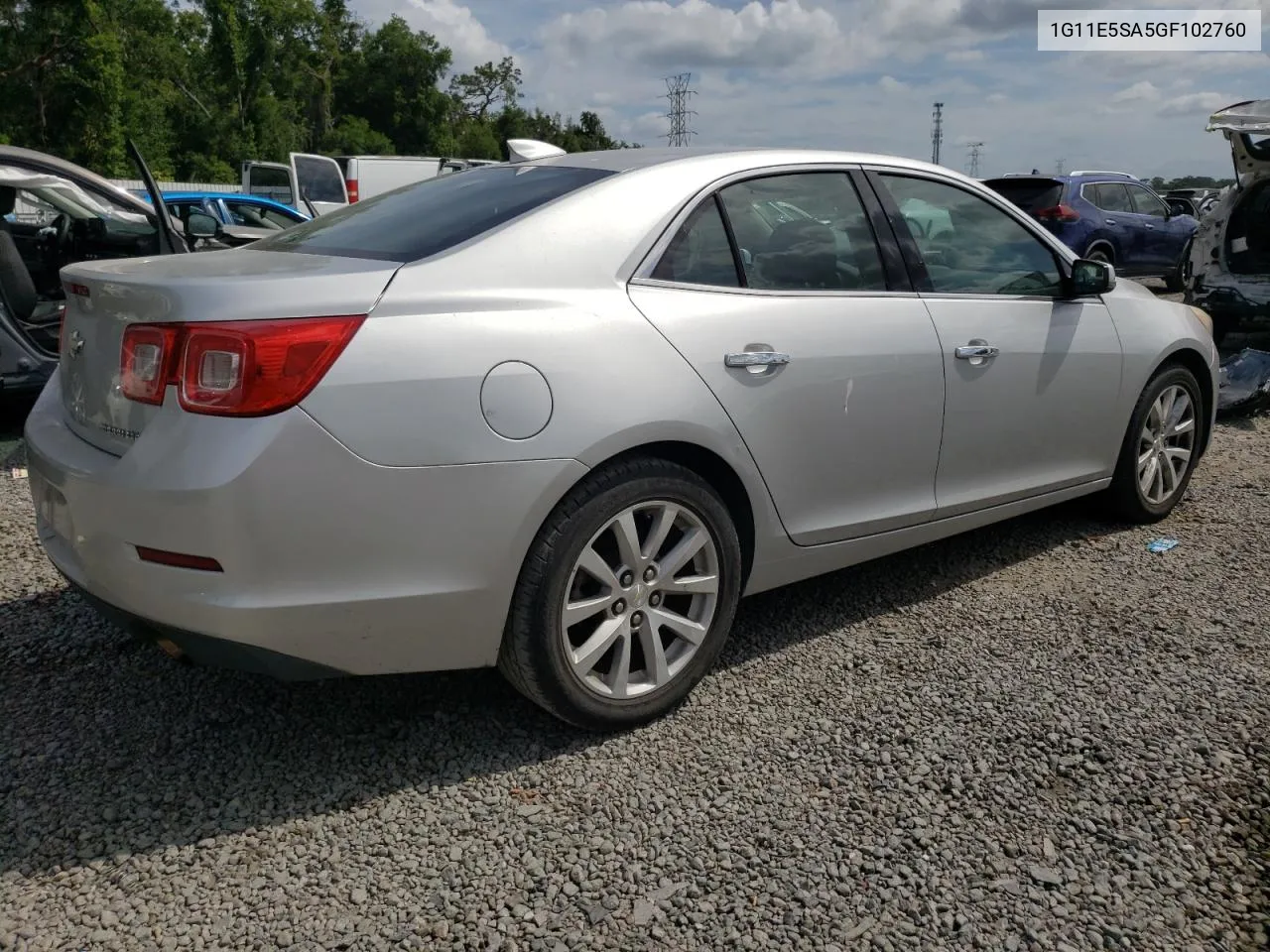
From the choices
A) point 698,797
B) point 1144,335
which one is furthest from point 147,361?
point 1144,335

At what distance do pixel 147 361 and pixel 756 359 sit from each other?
1.56 m

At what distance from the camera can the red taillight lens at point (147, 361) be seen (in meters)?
2.40

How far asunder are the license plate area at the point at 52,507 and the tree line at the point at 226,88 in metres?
33.6

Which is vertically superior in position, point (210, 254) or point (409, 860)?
point (210, 254)

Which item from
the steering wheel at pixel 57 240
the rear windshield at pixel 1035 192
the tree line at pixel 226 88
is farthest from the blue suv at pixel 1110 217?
the tree line at pixel 226 88

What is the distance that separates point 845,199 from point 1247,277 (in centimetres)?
691

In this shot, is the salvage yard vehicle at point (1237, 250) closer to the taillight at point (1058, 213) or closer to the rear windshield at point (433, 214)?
the taillight at point (1058, 213)

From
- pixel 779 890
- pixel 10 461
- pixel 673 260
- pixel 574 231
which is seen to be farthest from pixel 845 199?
pixel 10 461

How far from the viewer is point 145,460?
7.84 ft

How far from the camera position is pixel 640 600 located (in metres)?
2.88

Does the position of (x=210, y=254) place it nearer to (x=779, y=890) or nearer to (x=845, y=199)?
(x=845, y=199)

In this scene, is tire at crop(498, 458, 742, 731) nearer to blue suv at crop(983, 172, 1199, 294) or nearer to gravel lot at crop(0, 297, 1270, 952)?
gravel lot at crop(0, 297, 1270, 952)

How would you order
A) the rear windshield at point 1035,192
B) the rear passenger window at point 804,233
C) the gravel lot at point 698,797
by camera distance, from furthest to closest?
the rear windshield at point 1035,192
the rear passenger window at point 804,233
the gravel lot at point 698,797

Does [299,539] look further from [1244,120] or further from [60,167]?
[1244,120]
